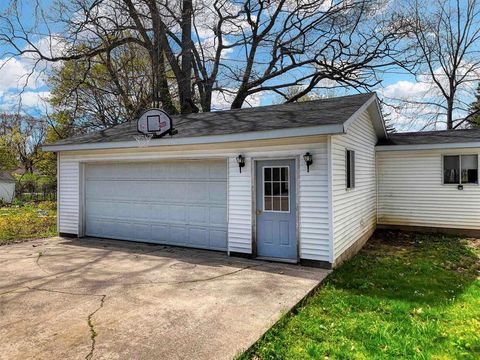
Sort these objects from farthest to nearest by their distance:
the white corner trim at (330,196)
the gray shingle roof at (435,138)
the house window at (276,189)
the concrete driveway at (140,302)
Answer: the gray shingle roof at (435,138) < the house window at (276,189) < the white corner trim at (330,196) < the concrete driveway at (140,302)

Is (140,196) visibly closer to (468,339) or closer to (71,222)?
(71,222)

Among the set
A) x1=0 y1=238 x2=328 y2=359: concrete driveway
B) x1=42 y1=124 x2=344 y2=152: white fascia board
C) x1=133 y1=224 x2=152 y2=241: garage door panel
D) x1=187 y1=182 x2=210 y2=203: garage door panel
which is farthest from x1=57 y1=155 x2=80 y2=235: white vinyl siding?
x1=187 y1=182 x2=210 y2=203: garage door panel

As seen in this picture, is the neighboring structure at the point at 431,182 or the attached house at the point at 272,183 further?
the neighboring structure at the point at 431,182

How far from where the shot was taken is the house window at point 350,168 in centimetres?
709

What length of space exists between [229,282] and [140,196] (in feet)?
13.2

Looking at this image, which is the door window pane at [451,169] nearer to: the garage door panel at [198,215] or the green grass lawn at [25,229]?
the garage door panel at [198,215]

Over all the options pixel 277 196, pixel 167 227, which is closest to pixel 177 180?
pixel 167 227

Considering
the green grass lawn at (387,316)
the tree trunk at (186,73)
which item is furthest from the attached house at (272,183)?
the tree trunk at (186,73)

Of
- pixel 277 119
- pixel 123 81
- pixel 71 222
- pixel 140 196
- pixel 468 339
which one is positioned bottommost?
pixel 468 339

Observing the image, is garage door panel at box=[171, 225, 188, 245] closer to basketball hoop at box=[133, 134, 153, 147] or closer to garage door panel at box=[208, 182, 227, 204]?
garage door panel at box=[208, 182, 227, 204]

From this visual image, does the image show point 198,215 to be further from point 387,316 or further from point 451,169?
point 451,169

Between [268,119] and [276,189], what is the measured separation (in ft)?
5.44

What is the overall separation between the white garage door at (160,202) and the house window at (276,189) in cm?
99

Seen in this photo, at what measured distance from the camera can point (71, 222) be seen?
9125 mm
